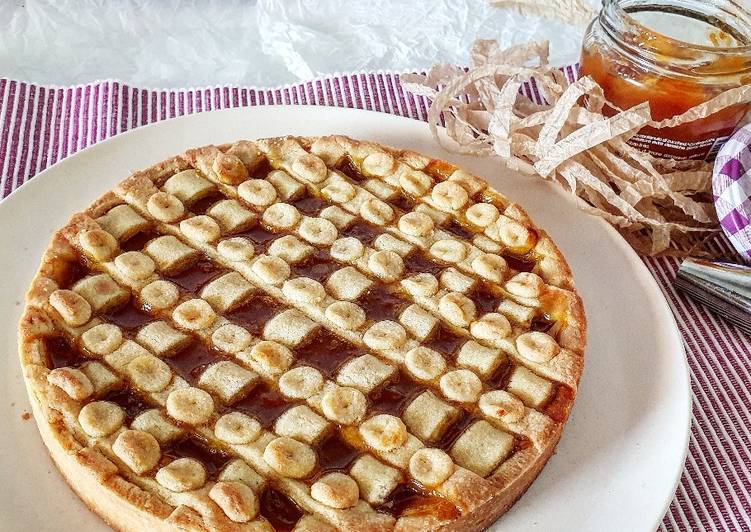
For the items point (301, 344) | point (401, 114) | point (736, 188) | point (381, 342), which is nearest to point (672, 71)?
point (736, 188)

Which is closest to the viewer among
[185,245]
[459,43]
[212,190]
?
[185,245]

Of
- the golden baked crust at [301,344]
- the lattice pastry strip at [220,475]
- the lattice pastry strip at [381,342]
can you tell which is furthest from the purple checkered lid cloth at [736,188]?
the lattice pastry strip at [220,475]

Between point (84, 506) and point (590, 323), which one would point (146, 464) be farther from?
point (590, 323)

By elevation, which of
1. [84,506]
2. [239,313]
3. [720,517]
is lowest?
[720,517]

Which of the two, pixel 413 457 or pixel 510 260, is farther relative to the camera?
pixel 510 260

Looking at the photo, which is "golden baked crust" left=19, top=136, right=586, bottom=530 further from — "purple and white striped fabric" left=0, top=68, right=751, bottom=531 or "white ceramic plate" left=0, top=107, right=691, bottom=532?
"purple and white striped fabric" left=0, top=68, right=751, bottom=531

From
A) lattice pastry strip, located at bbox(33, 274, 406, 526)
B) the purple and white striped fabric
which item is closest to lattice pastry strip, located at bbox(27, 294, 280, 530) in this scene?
lattice pastry strip, located at bbox(33, 274, 406, 526)

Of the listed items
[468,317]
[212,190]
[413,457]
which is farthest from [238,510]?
[212,190]
